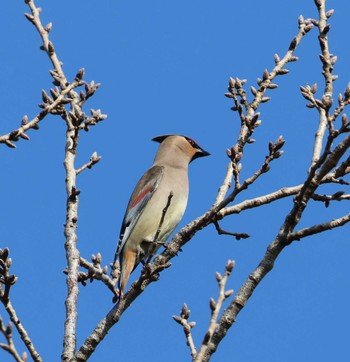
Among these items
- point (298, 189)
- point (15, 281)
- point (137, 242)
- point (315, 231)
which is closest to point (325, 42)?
point (298, 189)

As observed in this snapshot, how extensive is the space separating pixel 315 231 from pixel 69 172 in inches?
77.1

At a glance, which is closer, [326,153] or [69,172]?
[326,153]

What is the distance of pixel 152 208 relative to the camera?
8.12 metres

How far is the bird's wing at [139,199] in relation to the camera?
25.9 feet

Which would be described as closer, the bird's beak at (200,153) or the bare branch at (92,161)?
the bare branch at (92,161)

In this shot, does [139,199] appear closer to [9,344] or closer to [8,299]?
[8,299]

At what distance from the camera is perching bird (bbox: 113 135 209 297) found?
7.70m

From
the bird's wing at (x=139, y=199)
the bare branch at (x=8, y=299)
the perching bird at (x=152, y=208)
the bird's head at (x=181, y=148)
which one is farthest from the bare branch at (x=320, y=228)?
the bird's head at (x=181, y=148)

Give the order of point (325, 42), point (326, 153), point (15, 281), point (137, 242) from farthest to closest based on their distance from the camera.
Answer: point (137, 242) → point (325, 42) → point (15, 281) → point (326, 153)

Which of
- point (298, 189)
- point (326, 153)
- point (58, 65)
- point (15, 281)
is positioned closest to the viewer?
point (326, 153)

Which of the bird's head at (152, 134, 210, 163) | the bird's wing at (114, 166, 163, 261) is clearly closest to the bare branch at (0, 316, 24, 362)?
the bird's wing at (114, 166, 163, 261)

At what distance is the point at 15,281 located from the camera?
462 centimetres

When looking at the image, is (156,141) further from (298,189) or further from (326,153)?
(326,153)

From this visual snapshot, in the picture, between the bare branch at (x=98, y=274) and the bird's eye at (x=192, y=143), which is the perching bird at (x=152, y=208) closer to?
the bird's eye at (x=192, y=143)
